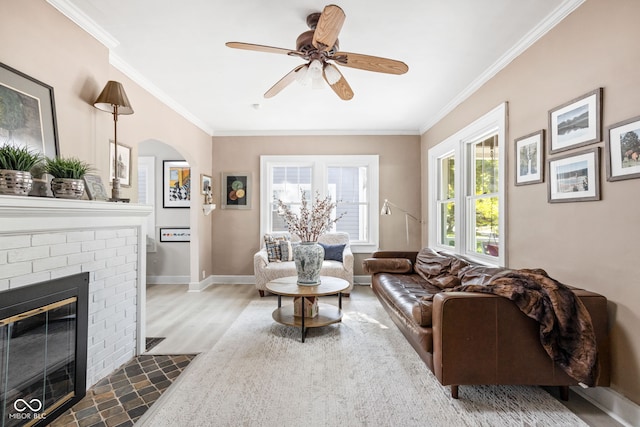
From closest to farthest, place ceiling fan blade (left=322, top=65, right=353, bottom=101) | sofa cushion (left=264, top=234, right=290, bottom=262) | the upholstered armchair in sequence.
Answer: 1. ceiling fan blade (left=322, top=65, right=353, bottom=101)
2. the upholstered armchair
3. sofa cushion (left=264, top=234, right=290, bottom=262)

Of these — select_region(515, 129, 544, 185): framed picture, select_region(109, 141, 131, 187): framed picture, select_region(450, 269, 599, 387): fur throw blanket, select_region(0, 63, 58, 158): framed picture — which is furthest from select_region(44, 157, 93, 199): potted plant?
select_region(515, 129, 544, 185): framed picture

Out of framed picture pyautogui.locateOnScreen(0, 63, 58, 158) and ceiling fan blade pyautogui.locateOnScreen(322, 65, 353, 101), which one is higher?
ceiling fan blade pyautogui.locateOnScreen(322, 65, 353, 101)

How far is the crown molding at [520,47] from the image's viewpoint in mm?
2225

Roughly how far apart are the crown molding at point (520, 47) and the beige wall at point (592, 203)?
5 cm

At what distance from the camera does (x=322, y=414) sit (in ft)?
6.49

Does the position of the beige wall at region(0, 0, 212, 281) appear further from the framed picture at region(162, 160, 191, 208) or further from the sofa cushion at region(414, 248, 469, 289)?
the sofa cushion at region(414, 248, 469, 289)

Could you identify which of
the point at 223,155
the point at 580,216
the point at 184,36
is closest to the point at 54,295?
the point at 184,36

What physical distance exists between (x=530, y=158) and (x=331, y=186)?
3390mm

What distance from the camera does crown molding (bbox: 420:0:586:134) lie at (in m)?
2.22

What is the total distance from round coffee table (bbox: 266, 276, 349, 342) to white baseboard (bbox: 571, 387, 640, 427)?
1.94m

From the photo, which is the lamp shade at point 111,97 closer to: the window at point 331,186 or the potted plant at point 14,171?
the potted plant at point 14,171

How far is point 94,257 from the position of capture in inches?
90.0

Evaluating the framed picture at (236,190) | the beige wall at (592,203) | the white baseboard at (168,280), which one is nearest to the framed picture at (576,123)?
the beige wall at (592,203)

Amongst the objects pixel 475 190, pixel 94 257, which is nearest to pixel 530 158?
pixel 475 190
